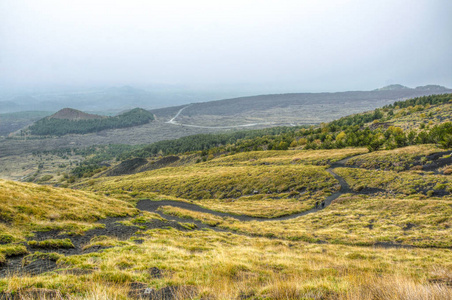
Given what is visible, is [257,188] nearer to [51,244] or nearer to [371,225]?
[371,225]

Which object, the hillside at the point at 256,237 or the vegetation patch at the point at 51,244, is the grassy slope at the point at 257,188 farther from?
the vegetation patch at the point at 51,244

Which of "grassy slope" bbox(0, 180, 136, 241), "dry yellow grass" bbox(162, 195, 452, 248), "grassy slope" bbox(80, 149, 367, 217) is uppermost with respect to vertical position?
"grassy slope" bbox(0, 180, 136, 241)

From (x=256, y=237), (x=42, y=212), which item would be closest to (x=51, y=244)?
(x=42, y=212)

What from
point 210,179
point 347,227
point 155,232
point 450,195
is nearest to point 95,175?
point 210,179

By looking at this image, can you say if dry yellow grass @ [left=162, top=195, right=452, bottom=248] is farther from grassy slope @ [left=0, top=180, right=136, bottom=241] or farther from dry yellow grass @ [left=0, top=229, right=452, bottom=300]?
grassy slope @ [left=0, top=180, right=136, bottom=241]

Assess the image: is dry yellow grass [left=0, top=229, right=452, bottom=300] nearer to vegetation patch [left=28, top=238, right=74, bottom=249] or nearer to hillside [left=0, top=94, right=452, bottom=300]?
hillside [left=0, top=94, right=452, bottom=300]

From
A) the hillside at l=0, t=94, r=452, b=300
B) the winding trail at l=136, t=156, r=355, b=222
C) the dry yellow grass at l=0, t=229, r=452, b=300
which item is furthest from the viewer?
the winding trail at l=136, t=156, r=355, b=222

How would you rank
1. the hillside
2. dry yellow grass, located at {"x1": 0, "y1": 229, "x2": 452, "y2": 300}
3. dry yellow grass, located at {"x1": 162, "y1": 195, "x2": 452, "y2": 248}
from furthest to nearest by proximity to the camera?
1. dry yellow grass, located at {"x1": 162, "y1": 195, "x2": 452, "y2": 248}
2. the hillside
3. dry yellow grass, located at {"x1": 0, "y1": 229, "x2": 452, "y2": 300}

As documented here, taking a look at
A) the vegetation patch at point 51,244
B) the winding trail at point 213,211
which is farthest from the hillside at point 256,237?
the winding trail at point 213,211

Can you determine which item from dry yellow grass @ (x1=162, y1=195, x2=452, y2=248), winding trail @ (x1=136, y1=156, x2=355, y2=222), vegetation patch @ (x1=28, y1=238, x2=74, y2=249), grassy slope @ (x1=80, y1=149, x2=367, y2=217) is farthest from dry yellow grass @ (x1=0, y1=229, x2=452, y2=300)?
grassy slope @ (x1=80, y1=149, x2=367, y2=217)

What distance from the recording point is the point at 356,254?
38.5 ft

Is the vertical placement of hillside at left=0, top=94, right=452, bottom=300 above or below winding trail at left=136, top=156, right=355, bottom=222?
above

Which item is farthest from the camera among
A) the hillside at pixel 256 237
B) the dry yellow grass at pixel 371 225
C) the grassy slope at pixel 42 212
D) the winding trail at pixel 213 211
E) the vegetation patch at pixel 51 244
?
the winding trail at pixel 213 211

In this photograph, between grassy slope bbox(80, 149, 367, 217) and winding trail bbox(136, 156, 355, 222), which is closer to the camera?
winding trail bbox(136, 156, 355, 222)
